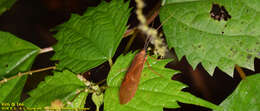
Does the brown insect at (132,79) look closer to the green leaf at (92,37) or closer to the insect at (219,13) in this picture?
the green leaf at (92,37)

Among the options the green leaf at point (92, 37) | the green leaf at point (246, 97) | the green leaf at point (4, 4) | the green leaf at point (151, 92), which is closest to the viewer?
the green leaf at point (151, 92)

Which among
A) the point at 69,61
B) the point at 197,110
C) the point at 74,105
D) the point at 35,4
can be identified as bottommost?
the point at 197,110

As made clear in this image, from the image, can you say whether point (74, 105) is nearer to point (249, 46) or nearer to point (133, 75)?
point (133, 75)

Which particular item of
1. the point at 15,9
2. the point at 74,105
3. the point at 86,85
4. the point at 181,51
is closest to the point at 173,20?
the point at 181,51

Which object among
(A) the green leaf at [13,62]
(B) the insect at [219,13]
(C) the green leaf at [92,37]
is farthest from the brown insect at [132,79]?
(A) the green leaf at [13,62]

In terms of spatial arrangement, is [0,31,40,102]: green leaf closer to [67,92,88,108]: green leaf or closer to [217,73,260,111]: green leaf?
[67,92,88,108]: green leaf

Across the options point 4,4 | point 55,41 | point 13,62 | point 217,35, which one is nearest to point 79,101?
point 13,62

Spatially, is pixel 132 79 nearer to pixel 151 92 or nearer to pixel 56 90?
pixel 151 92
